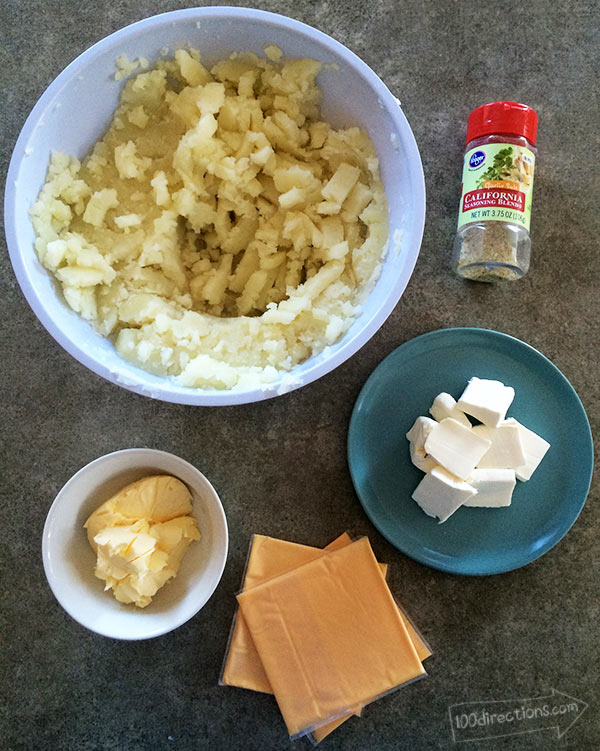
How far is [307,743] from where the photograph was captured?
41.1 inches

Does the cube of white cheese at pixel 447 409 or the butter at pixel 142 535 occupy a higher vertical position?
the cube of white cheese at pixel 447 409

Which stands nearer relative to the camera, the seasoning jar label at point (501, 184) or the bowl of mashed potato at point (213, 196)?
the bowl of mashed potato at point (213, 196)

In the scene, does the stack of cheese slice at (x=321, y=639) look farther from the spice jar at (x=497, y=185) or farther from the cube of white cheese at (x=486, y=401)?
the spice jar at (x=497, y=185)

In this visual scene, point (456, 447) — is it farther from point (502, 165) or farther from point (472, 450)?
point (502, 165)

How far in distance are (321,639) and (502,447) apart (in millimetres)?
438

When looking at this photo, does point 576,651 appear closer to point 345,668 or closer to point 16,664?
point 345,668

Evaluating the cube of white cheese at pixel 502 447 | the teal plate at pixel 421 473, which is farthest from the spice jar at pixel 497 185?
the cube of white cheese at pixel 502 447

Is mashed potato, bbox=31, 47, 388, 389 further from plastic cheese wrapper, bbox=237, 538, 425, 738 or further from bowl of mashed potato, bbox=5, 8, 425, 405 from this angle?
plastic cheese wrapper, bbox=237, 538, 425, 738

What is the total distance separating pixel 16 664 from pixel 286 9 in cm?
Result: 124

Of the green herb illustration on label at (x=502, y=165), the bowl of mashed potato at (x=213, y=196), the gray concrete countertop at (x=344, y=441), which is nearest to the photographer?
the bowl of mashed potato at (x=213, y=196)

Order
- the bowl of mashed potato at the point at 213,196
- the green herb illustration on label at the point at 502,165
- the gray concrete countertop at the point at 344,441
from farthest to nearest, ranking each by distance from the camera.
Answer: the gray concrete countertop at the point at 344,441, the green herb illustration on label at the point at 502,165, the bowl of mashed potato at the point at 213,196

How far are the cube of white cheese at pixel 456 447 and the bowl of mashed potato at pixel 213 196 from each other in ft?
0.79

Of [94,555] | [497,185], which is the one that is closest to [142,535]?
[94,555]

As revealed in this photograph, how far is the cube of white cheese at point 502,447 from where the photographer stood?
992mm
